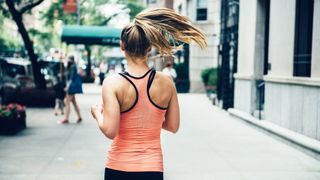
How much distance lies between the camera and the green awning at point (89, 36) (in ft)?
82.3

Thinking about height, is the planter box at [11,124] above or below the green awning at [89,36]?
below

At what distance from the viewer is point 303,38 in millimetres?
9938

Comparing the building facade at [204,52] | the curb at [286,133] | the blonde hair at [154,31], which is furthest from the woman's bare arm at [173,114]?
the building facade at [204,52]

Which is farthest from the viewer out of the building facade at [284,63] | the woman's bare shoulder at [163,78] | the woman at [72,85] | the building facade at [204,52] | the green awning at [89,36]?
the building facade at [204,52]

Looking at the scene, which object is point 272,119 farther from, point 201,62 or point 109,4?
point 109,4

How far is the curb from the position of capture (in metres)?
8.48

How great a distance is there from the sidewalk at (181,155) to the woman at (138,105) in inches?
159

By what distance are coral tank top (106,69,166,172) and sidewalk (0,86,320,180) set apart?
405 cm

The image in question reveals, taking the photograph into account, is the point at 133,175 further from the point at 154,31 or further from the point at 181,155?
the point at 181,155

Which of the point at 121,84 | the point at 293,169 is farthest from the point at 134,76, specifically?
the point at 293,169

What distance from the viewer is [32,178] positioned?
660cm

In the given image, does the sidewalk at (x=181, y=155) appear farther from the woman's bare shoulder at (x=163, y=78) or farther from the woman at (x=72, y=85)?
the woman's bare shoulder at (x=163, y=78)

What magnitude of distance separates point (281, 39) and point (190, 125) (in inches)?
133

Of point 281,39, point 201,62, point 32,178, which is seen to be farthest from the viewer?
point 201,62
